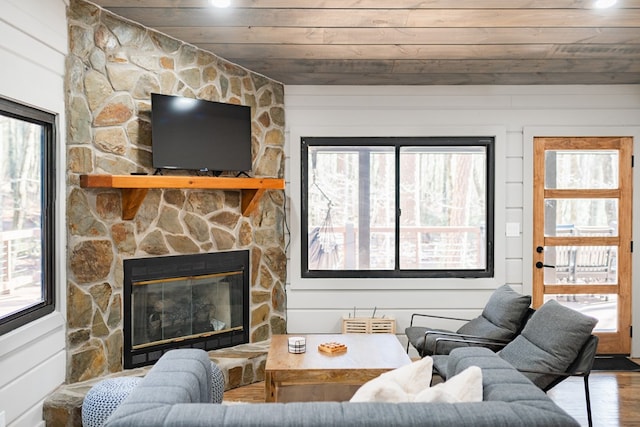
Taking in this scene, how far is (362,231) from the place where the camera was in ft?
17.4

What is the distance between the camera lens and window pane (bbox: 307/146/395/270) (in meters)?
5.26

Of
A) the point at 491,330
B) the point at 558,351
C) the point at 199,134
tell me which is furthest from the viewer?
the point at 199,134

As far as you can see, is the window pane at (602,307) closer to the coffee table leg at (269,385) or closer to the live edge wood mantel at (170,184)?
the live edge wood mantel at (170,184)

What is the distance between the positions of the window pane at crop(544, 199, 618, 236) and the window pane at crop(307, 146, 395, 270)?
1446 millimetres

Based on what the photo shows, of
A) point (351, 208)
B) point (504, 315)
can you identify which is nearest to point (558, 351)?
point (504, 315)

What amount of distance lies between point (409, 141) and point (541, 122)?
1185 mm

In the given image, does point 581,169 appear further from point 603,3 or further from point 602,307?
point 603,3

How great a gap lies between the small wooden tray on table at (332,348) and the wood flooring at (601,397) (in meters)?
0.64

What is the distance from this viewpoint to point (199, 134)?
4.25 m

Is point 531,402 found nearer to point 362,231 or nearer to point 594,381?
point 594,381

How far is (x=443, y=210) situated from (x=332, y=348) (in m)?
2.11

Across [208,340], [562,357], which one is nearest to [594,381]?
[562,357]

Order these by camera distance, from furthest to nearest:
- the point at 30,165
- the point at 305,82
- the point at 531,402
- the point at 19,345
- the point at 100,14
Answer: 1. the point at 305,82
2. the point at 100,14
3. the point at 30,165
4. the point at 19,345
5. the point at 531,402

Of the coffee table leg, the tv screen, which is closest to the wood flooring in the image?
the coffee table leg
